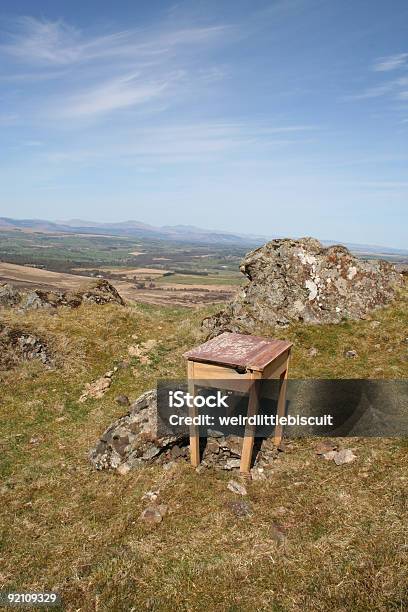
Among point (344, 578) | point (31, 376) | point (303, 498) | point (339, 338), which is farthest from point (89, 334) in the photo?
point (344, 578)

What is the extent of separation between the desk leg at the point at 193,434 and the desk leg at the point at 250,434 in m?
1.01

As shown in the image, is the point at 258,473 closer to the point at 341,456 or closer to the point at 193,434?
the point at 193,434

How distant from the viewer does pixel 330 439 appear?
33.3 ft

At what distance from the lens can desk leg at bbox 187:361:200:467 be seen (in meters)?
8.86

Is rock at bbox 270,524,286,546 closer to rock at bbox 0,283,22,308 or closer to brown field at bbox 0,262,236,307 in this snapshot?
rock at bbox 0,283,22,308

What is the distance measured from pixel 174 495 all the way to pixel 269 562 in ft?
8.27

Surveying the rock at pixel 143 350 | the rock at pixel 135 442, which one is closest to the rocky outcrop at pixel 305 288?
the rock at pixel 143 350

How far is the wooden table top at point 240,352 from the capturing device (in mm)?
8172

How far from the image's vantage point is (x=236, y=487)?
8664 millimetres

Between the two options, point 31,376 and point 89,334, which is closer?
point 31,376

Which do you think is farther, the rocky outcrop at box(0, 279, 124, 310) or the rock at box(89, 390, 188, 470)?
the rocky outcrop at box(0, 279, 124, 310)

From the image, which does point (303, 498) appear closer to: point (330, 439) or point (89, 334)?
point (330, 439)

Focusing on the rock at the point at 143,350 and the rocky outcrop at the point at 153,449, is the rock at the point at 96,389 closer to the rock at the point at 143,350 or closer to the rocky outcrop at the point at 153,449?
the rock at the point at 143,350

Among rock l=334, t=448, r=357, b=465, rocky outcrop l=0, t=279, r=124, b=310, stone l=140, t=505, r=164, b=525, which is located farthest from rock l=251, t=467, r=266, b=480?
rocky outcrop l=0, t=279, r=124, b=310
